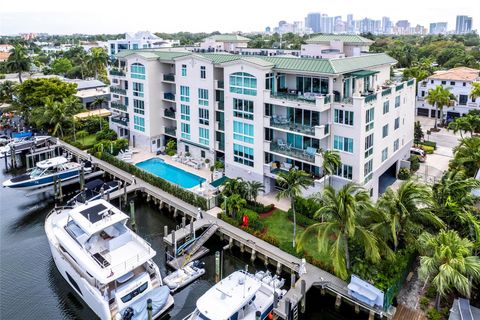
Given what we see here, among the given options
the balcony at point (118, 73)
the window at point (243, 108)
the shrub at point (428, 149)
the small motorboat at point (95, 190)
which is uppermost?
the balcony at point (118, 73)

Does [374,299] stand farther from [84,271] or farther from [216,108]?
[216,108]

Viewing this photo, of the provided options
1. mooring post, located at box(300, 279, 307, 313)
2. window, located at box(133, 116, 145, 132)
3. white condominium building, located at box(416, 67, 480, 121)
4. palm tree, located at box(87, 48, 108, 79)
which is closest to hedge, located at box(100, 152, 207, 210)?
window, located at box(133, 116, 145, 132)

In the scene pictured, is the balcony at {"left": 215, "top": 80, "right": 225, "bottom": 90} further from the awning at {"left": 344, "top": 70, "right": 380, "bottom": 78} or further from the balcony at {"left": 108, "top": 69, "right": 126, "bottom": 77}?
the balcony at {"left": 108, "top": 69, "right": 126, "bottom": 77}

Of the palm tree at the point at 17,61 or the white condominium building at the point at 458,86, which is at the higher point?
the palm tree at the point at 17,61

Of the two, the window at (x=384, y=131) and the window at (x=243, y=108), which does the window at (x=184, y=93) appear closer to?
the window at (x=243, y=108)

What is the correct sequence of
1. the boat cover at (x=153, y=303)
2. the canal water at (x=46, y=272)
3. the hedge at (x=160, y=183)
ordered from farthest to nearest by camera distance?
the hedge at (x=160, y=183)
the canal water at (x=46, y=272)
the boat cover at (x=153, y=303)

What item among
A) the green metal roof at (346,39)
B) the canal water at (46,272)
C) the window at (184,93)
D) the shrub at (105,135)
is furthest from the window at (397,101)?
the shrub at (105,135)

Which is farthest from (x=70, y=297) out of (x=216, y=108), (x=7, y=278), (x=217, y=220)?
(x=216, y=108)

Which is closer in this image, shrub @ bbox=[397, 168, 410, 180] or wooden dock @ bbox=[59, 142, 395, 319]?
wooden dock @ bbox=[59, 142, 395, 319]
